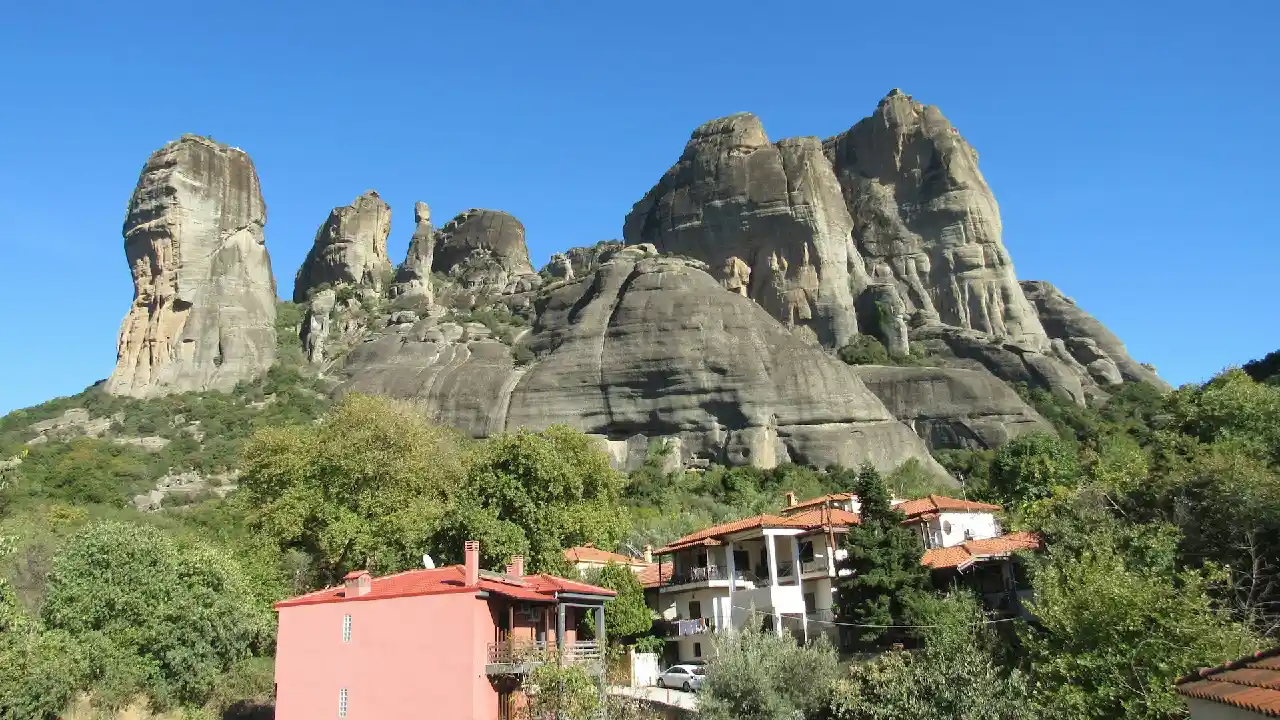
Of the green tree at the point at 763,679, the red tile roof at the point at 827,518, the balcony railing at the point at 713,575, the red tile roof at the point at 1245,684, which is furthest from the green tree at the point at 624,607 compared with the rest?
the red tile roof at the point at 1245,684

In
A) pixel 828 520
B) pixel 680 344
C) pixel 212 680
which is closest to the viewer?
pixel 212 680

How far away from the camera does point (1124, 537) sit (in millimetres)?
29078

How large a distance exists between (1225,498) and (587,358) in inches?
2465

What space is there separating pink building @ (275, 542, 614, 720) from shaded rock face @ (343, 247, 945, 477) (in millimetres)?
51210

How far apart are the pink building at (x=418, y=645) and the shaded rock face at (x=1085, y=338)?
97814 mm

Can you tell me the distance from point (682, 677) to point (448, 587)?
36.5ft

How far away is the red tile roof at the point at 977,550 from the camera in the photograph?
33.9 metres

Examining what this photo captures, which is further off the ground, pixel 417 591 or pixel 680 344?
pixel 680 344

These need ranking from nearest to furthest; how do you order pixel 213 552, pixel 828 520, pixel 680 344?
pixel 213 552 < pixel 828 520 < pixel 680 344

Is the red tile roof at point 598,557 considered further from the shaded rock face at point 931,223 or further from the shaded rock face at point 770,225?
the shaded rock face at point 931,223

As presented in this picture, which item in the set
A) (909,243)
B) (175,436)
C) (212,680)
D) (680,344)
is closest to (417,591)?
(212,680)

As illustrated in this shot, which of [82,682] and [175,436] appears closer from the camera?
[82,682]

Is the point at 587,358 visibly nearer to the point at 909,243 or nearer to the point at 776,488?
the point at 776,488

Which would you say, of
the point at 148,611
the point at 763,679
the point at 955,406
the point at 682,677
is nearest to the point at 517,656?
the point at 763,679
